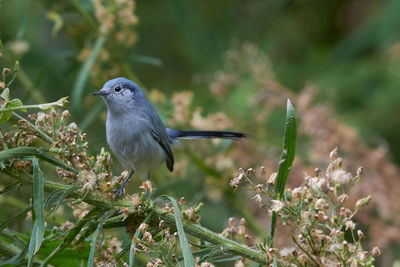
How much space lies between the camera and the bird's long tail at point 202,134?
286 centimetres

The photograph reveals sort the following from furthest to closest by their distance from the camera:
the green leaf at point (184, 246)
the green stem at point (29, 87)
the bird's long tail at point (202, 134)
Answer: the bird's long tail at point (202, 134) → the green stem at point (29, 87) → the green leaf at point (184, 246)

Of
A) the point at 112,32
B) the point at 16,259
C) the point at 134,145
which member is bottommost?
the point at 16,259

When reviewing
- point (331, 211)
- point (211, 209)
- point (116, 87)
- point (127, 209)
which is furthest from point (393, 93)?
point (127, 209)

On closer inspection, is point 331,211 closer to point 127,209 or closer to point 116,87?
point 127,209

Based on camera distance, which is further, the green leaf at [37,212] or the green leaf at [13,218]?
the green leaf at [13,218]

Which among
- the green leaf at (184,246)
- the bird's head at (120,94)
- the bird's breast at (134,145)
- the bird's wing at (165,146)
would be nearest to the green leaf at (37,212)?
the green leaf at (184,246)

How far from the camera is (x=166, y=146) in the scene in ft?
9.48

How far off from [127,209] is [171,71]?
4137 mm

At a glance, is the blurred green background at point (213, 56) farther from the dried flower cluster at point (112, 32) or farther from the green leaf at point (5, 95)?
the green leaf at point (5, 95)

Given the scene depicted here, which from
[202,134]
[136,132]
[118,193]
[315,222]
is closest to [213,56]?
[202,134]

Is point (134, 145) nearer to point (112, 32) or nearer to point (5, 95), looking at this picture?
point (112, 32)

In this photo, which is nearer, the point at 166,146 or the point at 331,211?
the point at 331,211

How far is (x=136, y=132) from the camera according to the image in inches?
109

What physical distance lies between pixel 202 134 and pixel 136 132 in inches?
15.0
